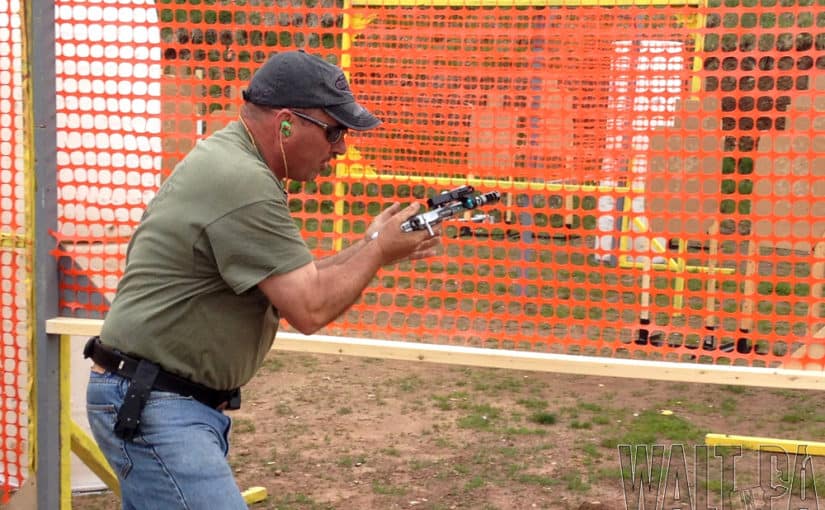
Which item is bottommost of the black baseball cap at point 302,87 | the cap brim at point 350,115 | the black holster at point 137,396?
the black holster at point 137,396

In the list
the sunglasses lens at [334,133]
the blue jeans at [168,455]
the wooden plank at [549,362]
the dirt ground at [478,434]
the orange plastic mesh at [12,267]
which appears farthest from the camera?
the dirt ground at [478,434]

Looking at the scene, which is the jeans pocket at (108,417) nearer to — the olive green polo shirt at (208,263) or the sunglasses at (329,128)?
the olive green polo shirt at (208,263)

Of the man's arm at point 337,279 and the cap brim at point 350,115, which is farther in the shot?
the cap brim at point 350,115

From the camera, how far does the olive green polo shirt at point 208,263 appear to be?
8.36 ft

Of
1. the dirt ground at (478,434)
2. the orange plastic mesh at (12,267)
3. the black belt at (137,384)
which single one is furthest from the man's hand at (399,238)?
the dirt ground at (478,434)

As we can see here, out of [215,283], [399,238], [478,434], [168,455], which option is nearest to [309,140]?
[399,238]

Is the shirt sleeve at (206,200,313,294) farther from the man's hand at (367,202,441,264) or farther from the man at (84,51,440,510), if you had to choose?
the man's hand at (367,202,441,264)

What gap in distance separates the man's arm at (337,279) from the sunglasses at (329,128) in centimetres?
28

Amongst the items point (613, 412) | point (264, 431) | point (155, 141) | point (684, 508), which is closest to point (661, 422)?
point (613, 412)

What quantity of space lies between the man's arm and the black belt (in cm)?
34

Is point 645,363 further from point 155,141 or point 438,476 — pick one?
point 155,141

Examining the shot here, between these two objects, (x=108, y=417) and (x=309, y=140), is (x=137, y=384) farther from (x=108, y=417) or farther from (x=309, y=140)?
(x=309, y=140)

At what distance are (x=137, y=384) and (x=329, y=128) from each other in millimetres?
889

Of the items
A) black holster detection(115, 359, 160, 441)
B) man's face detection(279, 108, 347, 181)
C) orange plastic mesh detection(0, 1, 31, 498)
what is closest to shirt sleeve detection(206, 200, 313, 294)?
man's face detection(279, 108, 347, 181)
